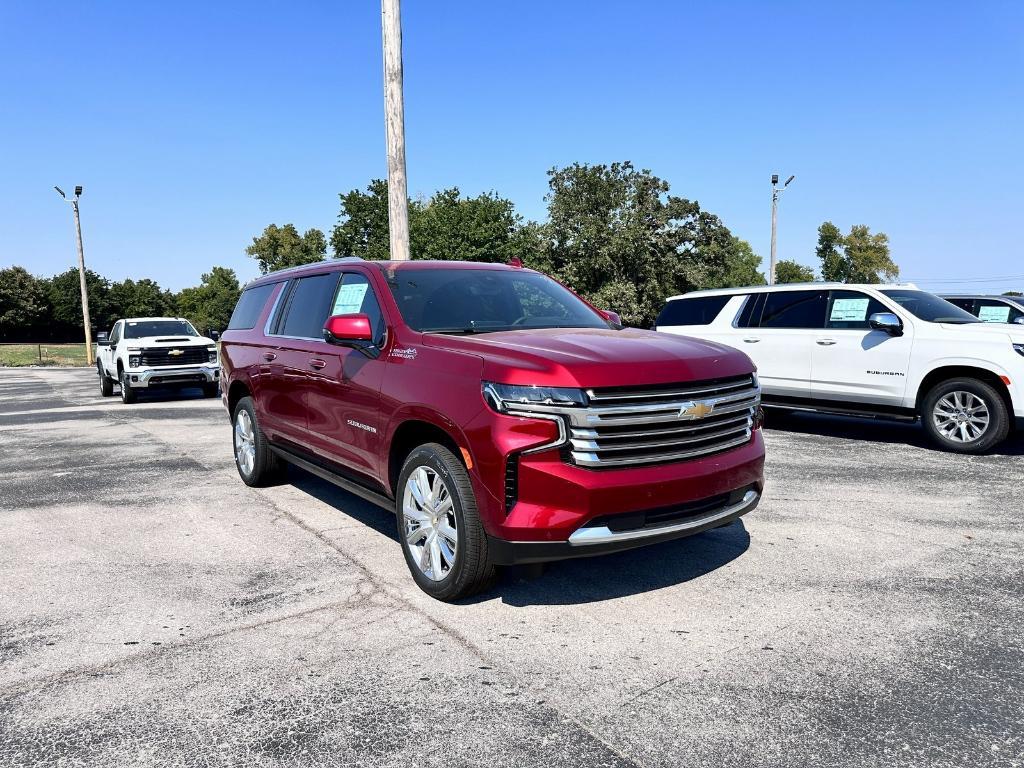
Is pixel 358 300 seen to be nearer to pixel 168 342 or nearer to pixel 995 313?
pixel 168 342

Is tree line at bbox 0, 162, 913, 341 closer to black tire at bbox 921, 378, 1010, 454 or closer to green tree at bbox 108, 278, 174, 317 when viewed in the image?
black tire at bbox 921, 378, 1010, 454

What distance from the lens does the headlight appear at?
3479mm

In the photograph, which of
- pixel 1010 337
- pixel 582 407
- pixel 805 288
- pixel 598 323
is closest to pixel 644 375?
pixel 582 407

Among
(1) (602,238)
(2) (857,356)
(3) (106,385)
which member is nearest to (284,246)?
(1) (602,238)

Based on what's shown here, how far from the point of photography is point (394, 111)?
11258 millimetres

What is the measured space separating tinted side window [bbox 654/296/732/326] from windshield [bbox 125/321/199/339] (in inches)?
425

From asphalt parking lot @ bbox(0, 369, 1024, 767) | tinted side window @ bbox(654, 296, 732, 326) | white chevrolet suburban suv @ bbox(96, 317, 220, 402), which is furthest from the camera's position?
white chevrolet suburban suv @ bbox(96, 317, 220, 402)

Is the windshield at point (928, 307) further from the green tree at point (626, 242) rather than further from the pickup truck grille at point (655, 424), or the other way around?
the green tree at point (626, 242)

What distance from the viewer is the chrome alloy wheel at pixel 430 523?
3.89 m

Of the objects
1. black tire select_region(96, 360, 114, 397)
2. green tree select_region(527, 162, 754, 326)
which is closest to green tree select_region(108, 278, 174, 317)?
green tree select_region(527, 162, 754, 326)

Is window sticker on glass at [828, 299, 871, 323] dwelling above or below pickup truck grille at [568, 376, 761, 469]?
above

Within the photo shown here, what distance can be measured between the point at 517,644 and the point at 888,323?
22.4 ft

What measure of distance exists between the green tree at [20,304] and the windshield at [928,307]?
9071cm

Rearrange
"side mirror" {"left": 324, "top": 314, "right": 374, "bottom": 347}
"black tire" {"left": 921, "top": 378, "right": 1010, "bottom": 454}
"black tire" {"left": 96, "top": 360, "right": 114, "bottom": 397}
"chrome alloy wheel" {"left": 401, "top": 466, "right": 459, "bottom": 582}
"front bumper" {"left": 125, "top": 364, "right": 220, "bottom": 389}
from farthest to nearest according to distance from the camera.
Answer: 1. "black tire" {"left": 96, "top": 360, "right": 114, "bottom": 397}
2. "front bumper" {"left": 125, "top": 364, "right": 220, "bottom": 389}
3. "black tire" {"left": 921, "top": 378, "right": 1010, "bottom": 454}
4. "side mirror" {"left": 324, "top": 314, "right": 374, "bottom": 347}
5. "chrome alloy wheel" {"left": 401, "top": 466, "right": 459, "bottom": 582}
